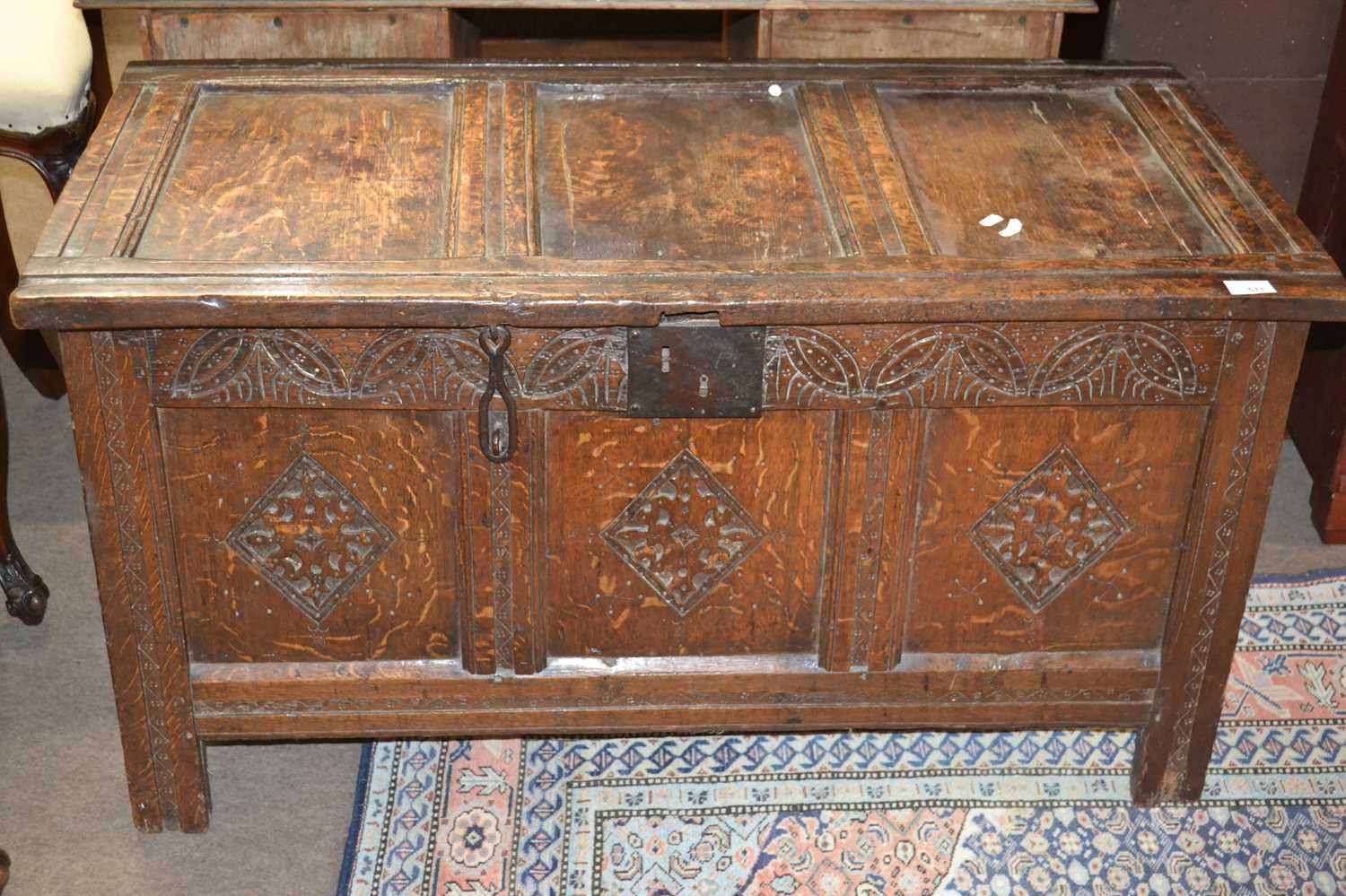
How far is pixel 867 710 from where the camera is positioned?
239 centimetres

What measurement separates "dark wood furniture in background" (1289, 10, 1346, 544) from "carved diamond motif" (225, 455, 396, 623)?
1747mm

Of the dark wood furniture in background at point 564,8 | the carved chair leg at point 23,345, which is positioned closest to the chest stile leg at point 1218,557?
the dark wood furniture in background at point 564,8

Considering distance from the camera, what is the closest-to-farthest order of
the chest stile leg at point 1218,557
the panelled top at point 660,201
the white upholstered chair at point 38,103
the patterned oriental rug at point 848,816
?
the panelled top at point 660,201, the chest stile leg at point 1218,557, the patterned oriental rug at point 848,816, the white upholstered chair at point 38,103

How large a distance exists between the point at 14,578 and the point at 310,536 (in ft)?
2.71

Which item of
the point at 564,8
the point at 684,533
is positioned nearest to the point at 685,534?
the point at 684,533

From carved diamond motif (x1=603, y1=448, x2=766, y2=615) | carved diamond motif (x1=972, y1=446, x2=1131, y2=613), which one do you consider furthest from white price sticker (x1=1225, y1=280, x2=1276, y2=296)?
carved diamond motif (x1=603, y1=448, x2=766, y2=615)

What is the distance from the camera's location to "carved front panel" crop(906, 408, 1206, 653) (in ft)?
7.20

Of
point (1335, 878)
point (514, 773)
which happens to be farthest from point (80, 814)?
point (1335, 878)

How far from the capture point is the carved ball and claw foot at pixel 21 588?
2.78m

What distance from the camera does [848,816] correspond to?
249cm

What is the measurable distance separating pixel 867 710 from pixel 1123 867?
1.41 ft

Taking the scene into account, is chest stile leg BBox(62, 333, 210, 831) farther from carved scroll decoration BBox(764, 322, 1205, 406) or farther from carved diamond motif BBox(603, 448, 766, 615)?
carved scroll decoration BBox(764, 322, 1205, 406)

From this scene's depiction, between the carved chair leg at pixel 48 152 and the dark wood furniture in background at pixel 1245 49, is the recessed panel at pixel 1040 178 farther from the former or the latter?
the carved chair leg at pixel 48 152

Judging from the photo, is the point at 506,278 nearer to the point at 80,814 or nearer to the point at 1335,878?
the point at 80,814
